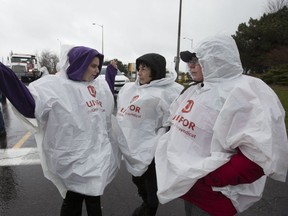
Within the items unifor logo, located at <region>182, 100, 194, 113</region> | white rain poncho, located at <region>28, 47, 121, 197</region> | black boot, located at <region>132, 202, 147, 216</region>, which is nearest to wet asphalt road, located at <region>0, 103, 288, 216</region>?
black boot, located at <region>132, 202, 147, 216</region>

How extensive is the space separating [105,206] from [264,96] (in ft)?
8.23

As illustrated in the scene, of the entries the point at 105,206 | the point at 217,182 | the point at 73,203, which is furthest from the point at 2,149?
the point at 217,182

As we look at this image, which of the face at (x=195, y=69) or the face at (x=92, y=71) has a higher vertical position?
the face at (x=195, y=69)

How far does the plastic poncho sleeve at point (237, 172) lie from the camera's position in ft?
5.58

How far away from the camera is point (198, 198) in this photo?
2041mm

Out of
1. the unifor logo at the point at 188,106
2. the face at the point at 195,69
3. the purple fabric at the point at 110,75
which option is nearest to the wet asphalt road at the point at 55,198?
the purple fabric at the point at 110,75

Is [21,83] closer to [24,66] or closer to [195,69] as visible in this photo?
[195,69]

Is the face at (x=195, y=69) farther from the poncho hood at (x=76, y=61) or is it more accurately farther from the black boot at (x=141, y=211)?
the black boot at (x=141, y=211)

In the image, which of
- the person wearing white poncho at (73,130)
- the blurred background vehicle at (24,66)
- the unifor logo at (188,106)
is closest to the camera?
the unifor logo at (188,106)

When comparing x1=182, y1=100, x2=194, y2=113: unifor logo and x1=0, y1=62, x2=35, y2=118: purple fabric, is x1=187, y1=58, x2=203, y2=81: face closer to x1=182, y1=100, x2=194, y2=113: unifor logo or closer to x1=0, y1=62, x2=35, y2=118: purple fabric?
x1=182, y1=100, x2=194, y2=113: unifor logo

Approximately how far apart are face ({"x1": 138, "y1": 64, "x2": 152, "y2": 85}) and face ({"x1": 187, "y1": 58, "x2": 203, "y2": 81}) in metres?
0.81

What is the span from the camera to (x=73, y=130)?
2.53 metres

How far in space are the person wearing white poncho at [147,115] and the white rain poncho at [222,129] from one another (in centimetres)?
62

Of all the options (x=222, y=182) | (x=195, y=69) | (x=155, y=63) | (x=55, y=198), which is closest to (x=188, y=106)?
(x=195, y=69)
